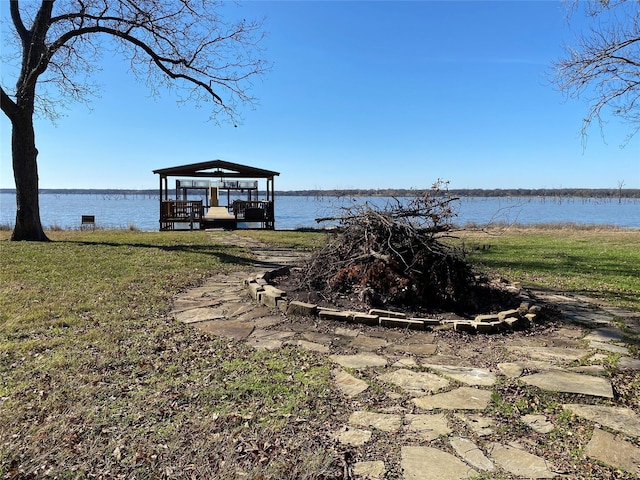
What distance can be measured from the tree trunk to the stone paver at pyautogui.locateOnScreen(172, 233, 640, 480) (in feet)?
25.1

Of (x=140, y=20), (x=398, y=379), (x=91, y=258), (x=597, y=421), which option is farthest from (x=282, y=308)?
(x=140, y=20)

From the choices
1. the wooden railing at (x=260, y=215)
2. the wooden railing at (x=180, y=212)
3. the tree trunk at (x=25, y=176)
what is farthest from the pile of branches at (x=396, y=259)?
the wooden railing at (x=180, y=212)

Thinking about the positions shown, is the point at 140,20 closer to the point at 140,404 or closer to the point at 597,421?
the point at 140,404

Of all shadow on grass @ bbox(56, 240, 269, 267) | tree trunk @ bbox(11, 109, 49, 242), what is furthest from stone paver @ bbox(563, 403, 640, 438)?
tree trunk @ bbox(11, 109, 49, 242)

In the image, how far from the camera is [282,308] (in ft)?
14.2

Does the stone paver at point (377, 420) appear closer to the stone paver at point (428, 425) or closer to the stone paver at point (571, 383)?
the stone paver at point (428, 425)

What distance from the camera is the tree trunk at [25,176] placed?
32.8 ft

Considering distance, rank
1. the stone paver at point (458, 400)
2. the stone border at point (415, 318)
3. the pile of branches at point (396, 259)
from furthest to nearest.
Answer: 1. the pile of branches at point (396, 259)
2. the stone border at point (415, 318)
3. the stone paver at point (458, 400)

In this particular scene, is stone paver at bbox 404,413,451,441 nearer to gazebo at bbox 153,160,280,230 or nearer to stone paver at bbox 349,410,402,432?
stone paver at bbox 349,410,402,432

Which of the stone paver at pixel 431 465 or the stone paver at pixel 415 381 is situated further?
the stone paver at pixel 415 381

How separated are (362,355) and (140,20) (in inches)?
447

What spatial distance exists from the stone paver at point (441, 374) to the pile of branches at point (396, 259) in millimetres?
593

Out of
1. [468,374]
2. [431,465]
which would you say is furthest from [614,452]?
[468,374]

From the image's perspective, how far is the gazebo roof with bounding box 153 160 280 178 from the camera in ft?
55.6
